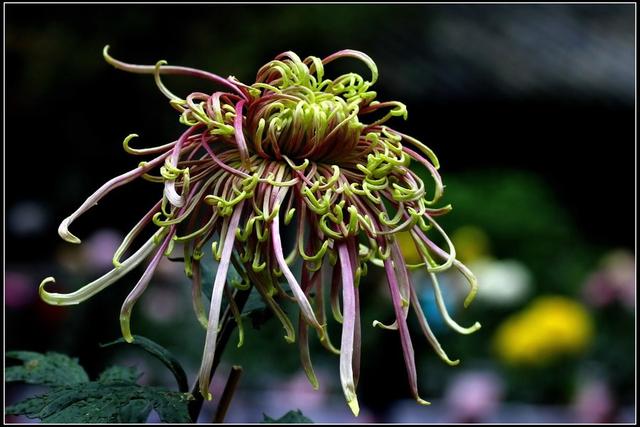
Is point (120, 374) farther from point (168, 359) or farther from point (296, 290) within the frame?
point (296, 290)

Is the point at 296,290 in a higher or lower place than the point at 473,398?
higher

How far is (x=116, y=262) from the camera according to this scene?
72cm

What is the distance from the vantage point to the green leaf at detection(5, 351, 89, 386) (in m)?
0.92

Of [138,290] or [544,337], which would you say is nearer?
[138,290]

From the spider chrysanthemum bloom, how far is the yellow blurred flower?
2789 millimetres

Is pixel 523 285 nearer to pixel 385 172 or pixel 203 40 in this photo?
pixel 203 40

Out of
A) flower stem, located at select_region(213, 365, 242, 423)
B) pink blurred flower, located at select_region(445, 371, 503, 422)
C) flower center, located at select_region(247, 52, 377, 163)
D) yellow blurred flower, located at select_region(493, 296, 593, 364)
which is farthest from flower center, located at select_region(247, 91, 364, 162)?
yellow blurred flower, located at select_region(493, 296, 593, 364)

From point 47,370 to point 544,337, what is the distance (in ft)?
9.24

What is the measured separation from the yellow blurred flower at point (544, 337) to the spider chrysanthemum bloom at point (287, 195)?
2.79m

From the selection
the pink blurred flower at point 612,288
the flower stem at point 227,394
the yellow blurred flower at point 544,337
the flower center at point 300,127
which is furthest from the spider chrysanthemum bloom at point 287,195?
the pink blurred flower at point 612,288

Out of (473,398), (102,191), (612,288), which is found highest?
(102,191)

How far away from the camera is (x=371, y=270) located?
Answer: 2797 mm

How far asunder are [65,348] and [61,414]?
2273 millimetres

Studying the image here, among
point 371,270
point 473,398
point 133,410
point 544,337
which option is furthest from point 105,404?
point 544,337
